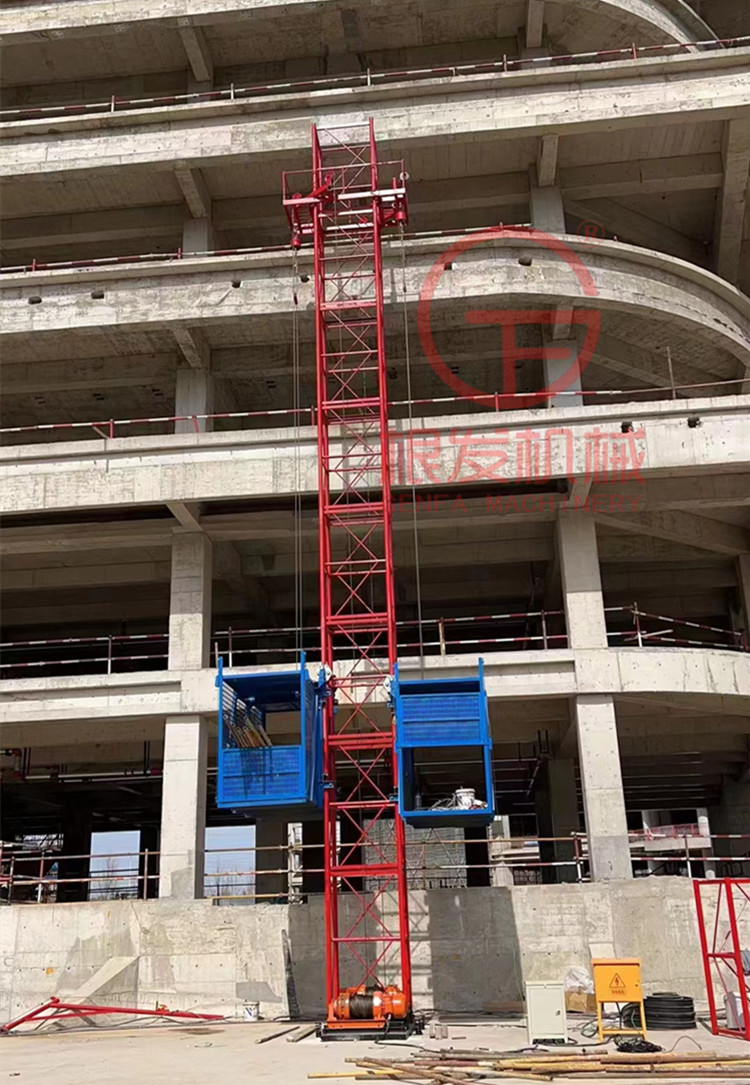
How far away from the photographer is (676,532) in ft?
75.8

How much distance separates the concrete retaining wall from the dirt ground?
1.43 m

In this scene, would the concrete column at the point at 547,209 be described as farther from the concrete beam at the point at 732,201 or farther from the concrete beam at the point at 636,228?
the concrete beam at the point at 732,201

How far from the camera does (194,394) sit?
24031mm

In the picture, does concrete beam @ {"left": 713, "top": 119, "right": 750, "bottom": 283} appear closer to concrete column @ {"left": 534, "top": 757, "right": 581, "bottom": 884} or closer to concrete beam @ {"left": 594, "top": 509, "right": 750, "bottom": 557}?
concrete beam @ {"left": 594, "top": 509, "right": 750, "bottom": 557}

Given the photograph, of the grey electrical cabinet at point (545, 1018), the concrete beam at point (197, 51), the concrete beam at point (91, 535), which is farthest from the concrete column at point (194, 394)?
the grey electrical cabinet at point (545, 1018)

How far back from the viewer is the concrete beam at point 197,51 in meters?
25.1

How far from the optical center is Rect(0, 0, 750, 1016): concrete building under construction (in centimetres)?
1902

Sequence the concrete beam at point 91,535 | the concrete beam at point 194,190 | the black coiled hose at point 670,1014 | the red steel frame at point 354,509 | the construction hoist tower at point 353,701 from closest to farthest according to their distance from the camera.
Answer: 1. the black coiled hose at point 670,1014
2. the construction hoist tower at point 353,701
3. the red steel frame at point 354,509
4. the concrete beam at point 91,535
5. the concrete beam at point 194,190

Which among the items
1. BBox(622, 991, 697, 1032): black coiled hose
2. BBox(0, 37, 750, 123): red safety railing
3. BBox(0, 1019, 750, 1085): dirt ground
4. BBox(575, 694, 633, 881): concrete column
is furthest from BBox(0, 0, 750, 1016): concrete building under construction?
BBox(622, 991, 697, 1032): black coiled hose

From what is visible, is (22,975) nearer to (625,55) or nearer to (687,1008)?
(687,1008)

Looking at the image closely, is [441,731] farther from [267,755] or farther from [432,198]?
[432,198]

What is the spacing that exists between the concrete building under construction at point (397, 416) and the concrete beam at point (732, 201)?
10 cm

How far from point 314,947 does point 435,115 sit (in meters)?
18.0

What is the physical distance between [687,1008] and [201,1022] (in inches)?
324
